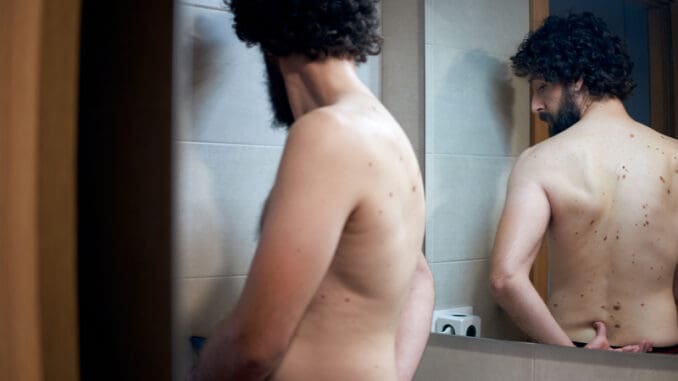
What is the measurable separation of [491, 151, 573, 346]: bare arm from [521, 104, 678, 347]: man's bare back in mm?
26

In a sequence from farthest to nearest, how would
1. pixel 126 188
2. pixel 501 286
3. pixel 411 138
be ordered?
pixel 501 286 < pixel 411 138 < pixel 126 188

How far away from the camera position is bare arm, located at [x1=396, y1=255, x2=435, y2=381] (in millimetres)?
672

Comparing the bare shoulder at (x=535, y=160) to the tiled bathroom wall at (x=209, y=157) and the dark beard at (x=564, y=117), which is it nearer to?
the dark beard at (x=564, y=117)

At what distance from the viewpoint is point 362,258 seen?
0.60 meters

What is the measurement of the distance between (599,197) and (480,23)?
0.28 m

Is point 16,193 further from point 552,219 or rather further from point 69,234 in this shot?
point 552,219

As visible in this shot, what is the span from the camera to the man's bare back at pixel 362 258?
58 cm

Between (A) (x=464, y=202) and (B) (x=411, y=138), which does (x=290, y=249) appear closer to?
(B) (x=411, y=138)

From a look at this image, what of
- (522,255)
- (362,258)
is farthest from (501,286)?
(362,258)

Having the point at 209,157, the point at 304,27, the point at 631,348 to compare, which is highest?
the point at 304,27

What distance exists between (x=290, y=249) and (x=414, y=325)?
0.63 ft

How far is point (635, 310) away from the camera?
886 millimetres

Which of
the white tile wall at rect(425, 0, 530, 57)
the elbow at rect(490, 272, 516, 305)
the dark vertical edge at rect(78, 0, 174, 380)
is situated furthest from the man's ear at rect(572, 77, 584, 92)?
the dark vertical edge at rect(78, 0, 174, 380)

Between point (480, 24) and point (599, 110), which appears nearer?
point (599, 110)
